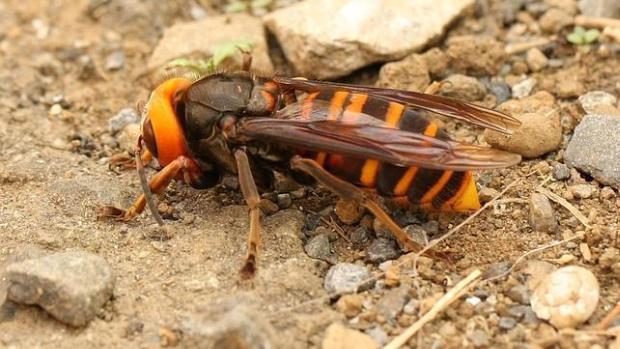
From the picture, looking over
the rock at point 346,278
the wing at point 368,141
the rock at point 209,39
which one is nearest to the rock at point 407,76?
the rock at point 209,39

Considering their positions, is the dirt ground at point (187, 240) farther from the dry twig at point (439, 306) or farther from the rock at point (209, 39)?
the rock at point (209, 39)

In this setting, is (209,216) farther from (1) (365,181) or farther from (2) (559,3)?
(2) (559,3)

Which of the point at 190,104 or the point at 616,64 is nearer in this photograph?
the point at 190,104

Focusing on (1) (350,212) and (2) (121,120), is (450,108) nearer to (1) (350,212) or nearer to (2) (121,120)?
(1) (350,212)

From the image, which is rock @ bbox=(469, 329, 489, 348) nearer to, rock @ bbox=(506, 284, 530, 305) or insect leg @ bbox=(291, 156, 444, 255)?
rock @ bbox=(506, 284, 530, 305)

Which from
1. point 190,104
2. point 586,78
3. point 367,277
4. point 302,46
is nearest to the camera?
point 367,277

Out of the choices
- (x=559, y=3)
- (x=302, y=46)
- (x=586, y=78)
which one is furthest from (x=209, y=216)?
(x=559, y=3)
